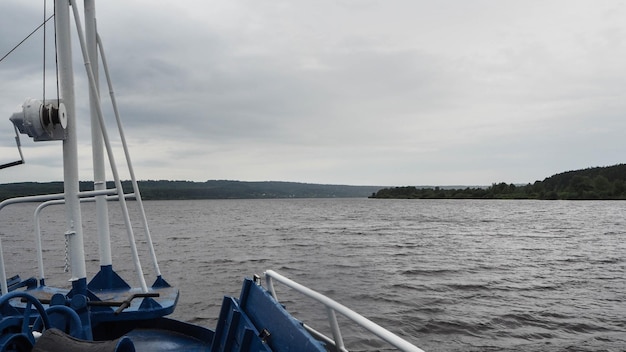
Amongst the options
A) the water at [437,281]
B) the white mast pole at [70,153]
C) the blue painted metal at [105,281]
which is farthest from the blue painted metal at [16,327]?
the water at [437,281]

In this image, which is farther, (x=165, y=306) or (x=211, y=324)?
(x=211, y=324)

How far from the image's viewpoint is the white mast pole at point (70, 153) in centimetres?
522

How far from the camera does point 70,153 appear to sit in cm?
521

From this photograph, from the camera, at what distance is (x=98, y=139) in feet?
22.7

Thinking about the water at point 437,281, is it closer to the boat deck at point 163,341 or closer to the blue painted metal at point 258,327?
the boat deck at point 163,341

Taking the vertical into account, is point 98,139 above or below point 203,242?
above

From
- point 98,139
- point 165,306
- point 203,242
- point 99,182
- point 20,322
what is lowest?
point 203,242

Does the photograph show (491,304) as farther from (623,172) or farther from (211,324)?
(623,172)

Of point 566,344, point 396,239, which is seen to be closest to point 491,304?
point 566,344

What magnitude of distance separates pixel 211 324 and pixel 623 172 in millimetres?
174355

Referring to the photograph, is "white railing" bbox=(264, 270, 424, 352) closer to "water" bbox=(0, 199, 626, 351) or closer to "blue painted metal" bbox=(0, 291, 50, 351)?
"blue painted metal" bbox=(0, 291, 50, 351)

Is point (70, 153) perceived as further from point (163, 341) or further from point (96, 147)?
point (163, 341)

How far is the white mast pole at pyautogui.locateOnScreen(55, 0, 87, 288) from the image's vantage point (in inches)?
205

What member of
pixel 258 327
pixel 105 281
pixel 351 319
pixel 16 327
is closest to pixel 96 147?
pixel 105 281
